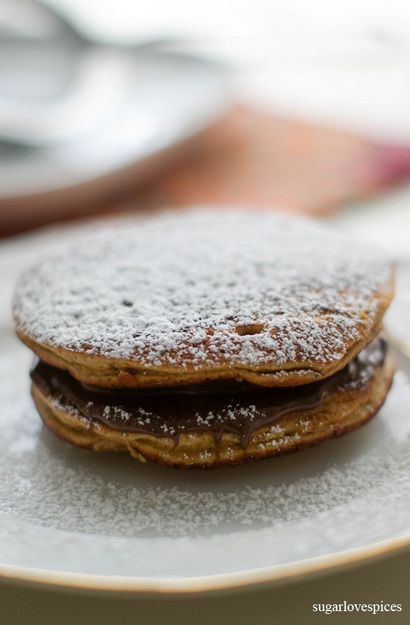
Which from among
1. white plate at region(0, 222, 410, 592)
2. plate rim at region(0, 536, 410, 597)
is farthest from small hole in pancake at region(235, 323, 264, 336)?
plate rim at region(0, 536, 410, 597)

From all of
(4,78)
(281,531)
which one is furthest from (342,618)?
(4,78)

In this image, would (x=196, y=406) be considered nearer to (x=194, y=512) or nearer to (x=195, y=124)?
(x=194, y=512)

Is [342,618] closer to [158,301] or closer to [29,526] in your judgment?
[29,526]

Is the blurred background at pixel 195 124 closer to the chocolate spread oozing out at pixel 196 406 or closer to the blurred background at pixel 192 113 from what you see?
the blurred background at pixel 192 113

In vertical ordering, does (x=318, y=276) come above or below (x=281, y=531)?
above

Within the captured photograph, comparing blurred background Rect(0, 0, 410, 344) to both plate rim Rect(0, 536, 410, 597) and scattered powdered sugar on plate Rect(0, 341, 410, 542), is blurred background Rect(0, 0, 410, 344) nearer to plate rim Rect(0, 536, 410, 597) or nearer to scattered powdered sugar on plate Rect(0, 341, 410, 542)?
scattered powdered sugar on plate Rect(0, 341, 410, 542)

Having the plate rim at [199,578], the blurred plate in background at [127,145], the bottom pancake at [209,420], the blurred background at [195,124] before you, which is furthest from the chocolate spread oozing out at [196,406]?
the blurred plate in background at [127,145]
